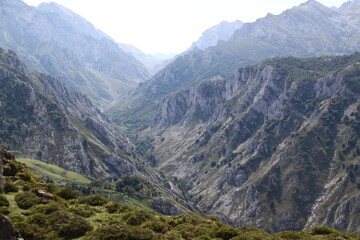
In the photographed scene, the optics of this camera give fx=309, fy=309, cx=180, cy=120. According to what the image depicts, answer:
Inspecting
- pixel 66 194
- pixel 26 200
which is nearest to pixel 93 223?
pixel 26 200

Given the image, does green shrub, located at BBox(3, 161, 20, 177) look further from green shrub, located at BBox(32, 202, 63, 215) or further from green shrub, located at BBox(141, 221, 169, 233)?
green shrub, located at BBox(141, 221, 169, 233)

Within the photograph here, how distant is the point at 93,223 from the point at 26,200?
10730 millimetres

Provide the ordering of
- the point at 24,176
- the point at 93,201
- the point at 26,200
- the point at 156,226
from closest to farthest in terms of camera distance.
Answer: the point at 156,226 → the point at 26,200 → the point at 93,201 → the point at 24,176

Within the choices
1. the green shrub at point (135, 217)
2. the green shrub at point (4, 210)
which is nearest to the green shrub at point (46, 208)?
the green shrub at point (4, 210)

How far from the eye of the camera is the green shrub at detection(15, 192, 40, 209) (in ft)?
140

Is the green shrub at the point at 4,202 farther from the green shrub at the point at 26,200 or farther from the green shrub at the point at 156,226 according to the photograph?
the green shrub at the point at 156,226

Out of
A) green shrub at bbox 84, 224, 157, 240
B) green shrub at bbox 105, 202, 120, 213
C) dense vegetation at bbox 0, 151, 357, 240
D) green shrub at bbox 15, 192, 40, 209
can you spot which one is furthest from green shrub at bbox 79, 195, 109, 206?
green shrub at bbox 84, 224, 157, 240

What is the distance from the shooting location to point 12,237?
92.9 ft

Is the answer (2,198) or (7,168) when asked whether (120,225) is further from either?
(7,168)

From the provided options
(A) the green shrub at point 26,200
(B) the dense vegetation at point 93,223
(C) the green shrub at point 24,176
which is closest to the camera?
(B) the dense vegetation at point 93,223

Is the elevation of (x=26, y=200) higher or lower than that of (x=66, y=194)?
higher

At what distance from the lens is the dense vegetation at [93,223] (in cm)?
3416

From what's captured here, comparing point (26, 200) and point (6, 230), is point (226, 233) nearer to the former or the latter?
point (6, 230)

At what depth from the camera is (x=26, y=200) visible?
43219 mm
